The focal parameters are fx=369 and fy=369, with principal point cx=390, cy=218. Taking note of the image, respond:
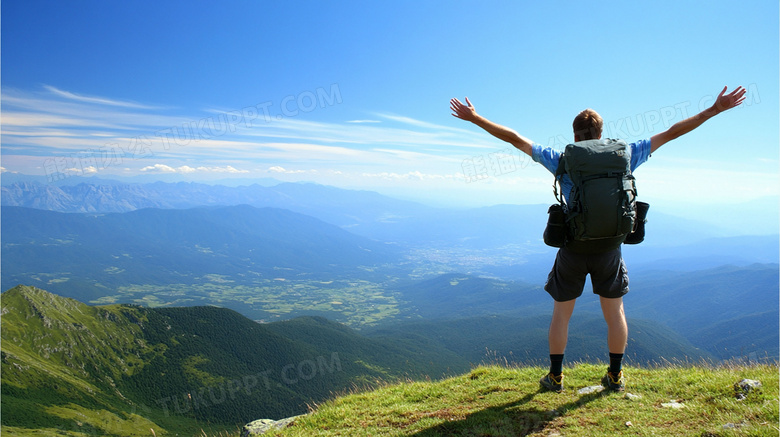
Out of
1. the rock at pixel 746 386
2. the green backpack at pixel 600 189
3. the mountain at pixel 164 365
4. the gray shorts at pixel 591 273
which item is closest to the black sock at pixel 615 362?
the gray shorts at pixel 591 273

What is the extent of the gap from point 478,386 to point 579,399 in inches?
75.3

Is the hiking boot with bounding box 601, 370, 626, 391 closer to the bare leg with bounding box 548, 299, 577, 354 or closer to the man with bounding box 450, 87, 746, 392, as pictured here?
the man with bounding box 450, 87, 746, 392

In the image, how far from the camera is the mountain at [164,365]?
4500 inches

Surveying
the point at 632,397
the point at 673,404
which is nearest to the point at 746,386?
the point at 673,404

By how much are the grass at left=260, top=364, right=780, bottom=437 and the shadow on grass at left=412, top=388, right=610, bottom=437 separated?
13mm

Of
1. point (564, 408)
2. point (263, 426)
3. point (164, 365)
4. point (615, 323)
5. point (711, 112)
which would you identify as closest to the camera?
point (711, 112)

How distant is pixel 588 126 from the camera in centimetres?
488

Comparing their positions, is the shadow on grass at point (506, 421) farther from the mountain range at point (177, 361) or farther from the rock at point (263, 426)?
the mountain range at point (177, 361)

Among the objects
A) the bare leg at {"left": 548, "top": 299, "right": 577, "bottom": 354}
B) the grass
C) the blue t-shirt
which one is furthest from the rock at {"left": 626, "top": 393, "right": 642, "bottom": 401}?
the blue t-shirt

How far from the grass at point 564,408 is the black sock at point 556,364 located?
32 cm

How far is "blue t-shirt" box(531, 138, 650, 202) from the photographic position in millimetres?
4789

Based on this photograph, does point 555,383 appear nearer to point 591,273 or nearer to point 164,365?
point 591,273

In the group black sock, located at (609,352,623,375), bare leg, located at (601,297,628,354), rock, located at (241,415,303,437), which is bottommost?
rock, located at (241,415,303,437)

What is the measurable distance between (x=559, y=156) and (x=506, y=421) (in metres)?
→ 3.56
